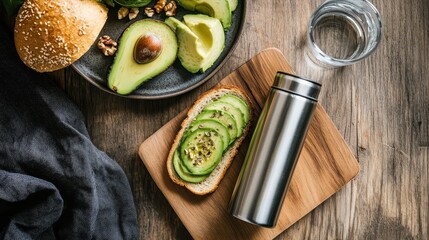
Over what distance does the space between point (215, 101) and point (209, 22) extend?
199mm

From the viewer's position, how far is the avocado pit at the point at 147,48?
1.49m

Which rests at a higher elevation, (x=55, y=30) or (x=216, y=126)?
(x=55, y=30)

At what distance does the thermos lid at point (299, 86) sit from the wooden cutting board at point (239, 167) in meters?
0.13

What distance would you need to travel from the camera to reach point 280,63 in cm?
159

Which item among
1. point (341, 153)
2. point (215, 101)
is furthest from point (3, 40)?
point (341, 153)

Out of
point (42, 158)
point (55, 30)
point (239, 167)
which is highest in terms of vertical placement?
point (55, 30)

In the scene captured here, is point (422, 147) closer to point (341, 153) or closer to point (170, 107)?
point (341, 153)

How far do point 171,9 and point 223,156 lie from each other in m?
0.40

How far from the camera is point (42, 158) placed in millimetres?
1549

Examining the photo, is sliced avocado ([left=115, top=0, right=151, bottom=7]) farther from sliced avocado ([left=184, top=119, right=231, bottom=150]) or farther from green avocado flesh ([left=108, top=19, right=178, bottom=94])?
sliced avocado ([left=184, top=119, right=231, bottom=150])

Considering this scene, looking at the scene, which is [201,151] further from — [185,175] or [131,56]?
[131,56]

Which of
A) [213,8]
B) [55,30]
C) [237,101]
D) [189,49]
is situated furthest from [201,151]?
[55,30]

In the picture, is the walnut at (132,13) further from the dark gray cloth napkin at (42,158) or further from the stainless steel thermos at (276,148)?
the stainless steel thermos at (276,148)

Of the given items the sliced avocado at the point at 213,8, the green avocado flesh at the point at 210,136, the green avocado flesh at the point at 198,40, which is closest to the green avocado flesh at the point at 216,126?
the green avocado flesh at the point at 210,136
